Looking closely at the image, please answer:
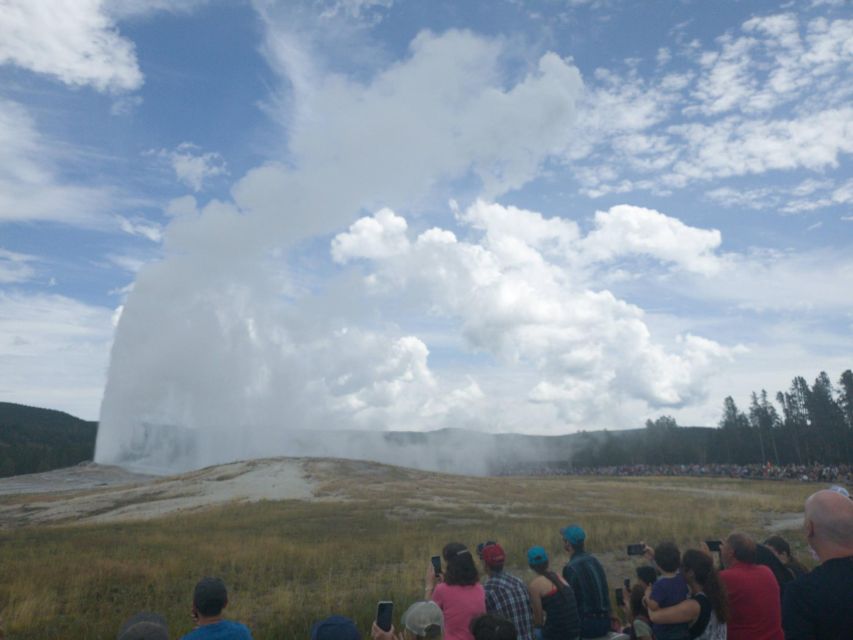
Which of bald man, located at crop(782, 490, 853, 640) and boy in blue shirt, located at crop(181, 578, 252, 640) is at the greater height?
bald man, located at crop(782, 490, 853, 640)

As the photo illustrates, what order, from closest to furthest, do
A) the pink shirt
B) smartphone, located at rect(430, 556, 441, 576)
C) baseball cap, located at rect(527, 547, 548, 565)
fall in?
the pink shirt, baseball cap, located at rect(527, 547, 548, 565), smartphone, located at rect(430, 556, 441, 576)

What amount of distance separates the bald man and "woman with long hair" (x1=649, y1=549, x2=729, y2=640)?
2069 millimetres

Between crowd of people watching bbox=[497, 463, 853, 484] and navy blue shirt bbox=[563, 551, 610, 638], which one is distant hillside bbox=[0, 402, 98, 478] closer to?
crowd of people watching bbox=[497, 463, 853, 484]

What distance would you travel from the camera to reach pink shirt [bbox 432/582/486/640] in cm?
504

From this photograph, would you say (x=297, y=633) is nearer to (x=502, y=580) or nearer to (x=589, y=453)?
(x=502, y=580)

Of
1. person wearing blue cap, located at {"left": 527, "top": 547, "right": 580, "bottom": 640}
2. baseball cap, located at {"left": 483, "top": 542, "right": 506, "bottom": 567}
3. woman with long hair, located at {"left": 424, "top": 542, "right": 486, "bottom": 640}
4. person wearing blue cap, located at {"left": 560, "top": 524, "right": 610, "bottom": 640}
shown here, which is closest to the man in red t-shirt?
person wearing blue cap, located at {"left": 560, "top": 524, "right": 610, "bottom": 640}

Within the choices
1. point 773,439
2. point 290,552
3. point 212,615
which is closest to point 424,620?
point 212,615

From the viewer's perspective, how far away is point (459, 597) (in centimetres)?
513

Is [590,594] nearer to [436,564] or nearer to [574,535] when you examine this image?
[574,535]

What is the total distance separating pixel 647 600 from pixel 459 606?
1.70m

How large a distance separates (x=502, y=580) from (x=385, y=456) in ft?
401

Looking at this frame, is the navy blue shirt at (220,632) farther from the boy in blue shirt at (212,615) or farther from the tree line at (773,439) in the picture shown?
the tree line at (773,439)

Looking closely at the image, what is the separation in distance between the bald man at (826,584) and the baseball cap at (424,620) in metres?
2.24

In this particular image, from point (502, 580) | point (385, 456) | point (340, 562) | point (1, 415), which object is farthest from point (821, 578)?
point (1, 415)
